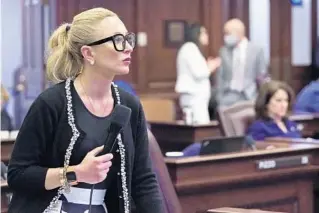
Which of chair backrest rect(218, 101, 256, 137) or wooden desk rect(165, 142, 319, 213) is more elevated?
chair backrest rect(218, 101, 256, 137)

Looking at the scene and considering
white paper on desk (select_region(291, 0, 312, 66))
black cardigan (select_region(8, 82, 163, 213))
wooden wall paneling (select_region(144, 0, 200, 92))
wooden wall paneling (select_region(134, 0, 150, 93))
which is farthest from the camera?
white paper on desk (select_region(291, 0, 312, 66))

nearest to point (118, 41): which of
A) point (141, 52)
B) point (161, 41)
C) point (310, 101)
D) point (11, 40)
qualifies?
point (310, 101)

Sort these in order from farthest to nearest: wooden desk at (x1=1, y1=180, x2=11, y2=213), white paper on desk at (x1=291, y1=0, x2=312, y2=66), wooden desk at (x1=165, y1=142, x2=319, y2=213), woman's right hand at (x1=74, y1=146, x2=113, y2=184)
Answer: white paper on desk at (x1=291, y1=0, x2=312, y2=66) → wooden desk at (x1=165, y1=142, x2=319, y2=213) → wooden desk at (x1=1, y1=180, x2=11, y2=213) → woman's right hand at (x1=74, y1=146, x2=113, y2=184)

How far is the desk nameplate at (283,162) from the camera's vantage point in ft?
13.1

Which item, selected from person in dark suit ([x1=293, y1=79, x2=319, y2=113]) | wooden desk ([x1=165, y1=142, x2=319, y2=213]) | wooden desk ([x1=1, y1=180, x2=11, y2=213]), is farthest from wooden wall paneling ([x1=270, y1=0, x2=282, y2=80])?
wooden desk ([x1=1, y1=180, x2=11, y2=213])

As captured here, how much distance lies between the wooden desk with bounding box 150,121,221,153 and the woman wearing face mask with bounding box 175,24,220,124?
173 cm

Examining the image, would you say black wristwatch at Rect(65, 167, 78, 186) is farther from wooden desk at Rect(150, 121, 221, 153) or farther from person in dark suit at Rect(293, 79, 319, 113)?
person in dark suit at Rect(293, 79, 319, 113)

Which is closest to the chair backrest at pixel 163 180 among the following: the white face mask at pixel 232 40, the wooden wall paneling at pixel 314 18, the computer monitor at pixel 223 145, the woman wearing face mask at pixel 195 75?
the computer monitor at pixel 223 145

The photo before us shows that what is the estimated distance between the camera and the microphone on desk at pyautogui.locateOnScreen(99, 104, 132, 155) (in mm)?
2061

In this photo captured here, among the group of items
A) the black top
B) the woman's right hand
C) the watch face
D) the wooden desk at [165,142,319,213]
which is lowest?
the wooden desk at [165,142,319,213]

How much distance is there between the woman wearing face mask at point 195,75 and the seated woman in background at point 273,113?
250 centimetres

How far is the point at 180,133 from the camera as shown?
5.93 metres

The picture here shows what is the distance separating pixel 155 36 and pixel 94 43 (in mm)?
6978

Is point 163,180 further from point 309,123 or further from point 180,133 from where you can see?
point 309,123
